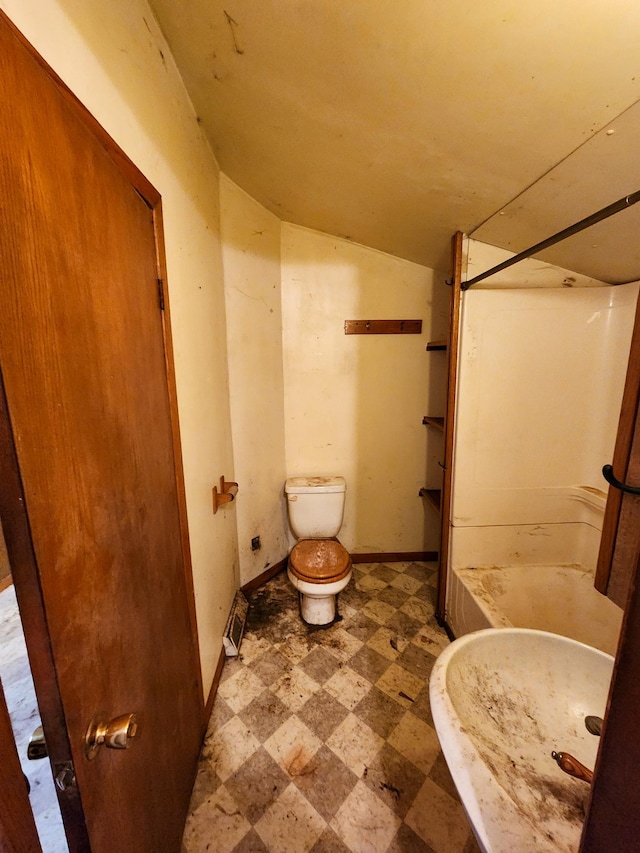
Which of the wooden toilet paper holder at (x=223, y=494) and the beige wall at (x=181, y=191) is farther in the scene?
the wooden toilet paper holder at (x=223, y=494)

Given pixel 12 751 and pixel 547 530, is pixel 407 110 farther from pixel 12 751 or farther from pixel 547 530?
pixel 547 530

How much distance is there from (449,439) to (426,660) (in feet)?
3.58

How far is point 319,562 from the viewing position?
1.74 meters

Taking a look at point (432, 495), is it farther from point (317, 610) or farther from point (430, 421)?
point (317, 610)

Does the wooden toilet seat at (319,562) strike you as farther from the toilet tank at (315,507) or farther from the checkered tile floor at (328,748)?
the checkered tile floor at (328,748)

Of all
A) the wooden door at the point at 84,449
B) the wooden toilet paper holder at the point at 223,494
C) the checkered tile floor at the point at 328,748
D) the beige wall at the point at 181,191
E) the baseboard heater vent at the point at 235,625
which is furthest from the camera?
the baseboard heater vent at the point at 235,625

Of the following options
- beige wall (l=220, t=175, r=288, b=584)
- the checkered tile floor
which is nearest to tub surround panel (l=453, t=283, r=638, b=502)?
the checkered tile floor

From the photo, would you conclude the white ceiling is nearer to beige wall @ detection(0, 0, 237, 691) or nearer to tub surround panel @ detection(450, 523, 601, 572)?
beige wall @ detection(0, 0, 237, 691)

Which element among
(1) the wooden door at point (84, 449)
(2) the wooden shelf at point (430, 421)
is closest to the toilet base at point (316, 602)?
(1) the wooden door at point (84, 449)

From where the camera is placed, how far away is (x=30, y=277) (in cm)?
43

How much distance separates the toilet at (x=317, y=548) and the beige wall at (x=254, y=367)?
0.19 meters

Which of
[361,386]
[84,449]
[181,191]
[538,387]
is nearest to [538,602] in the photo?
[538,387]

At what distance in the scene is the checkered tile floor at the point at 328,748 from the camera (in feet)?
3.23

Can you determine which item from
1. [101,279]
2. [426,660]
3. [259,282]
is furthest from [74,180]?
[426,660]
